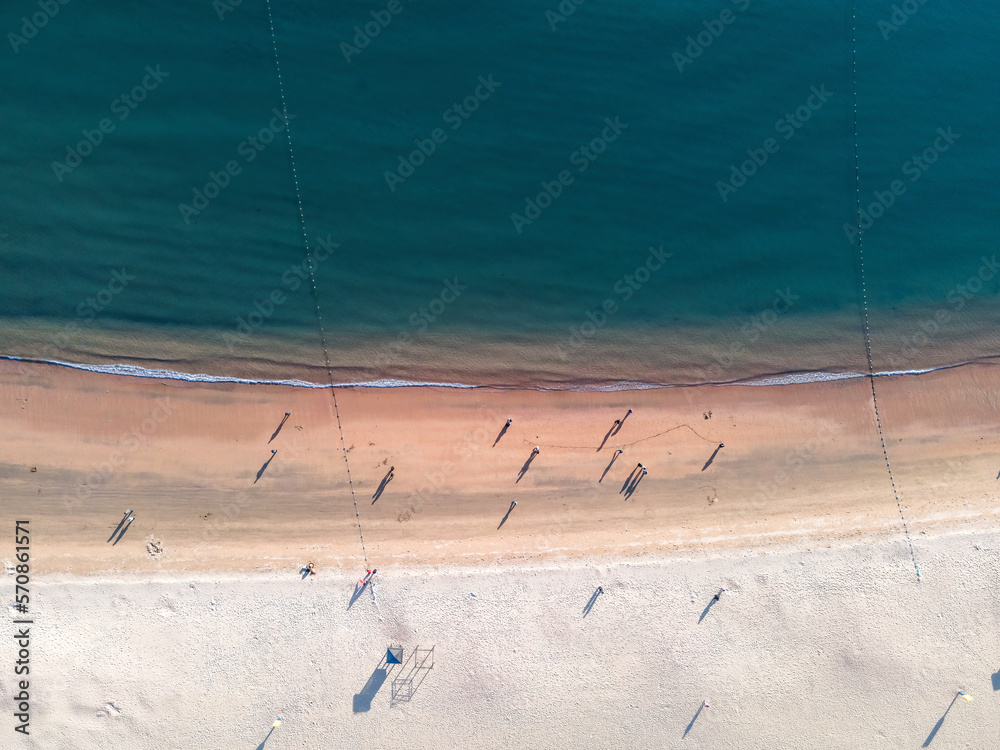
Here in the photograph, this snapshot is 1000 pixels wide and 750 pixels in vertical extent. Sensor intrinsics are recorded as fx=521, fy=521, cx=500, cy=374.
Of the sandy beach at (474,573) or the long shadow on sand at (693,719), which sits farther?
the long shadow on sand at (693,719)

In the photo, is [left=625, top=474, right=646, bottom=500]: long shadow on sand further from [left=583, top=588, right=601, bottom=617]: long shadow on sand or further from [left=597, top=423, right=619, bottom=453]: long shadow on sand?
[left=583, top=588, right=601, bottom=617]: long shadow on sand

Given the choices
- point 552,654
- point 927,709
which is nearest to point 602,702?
point 552,654

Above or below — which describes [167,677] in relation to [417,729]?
above

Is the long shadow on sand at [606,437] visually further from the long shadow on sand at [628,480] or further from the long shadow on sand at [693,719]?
the long shadow on sand at [693,719]

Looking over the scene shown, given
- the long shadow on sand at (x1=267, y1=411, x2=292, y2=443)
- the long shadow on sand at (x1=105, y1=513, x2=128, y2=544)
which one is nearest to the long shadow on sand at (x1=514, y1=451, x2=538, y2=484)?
the long shadow on sand at (x1=267, y1=411, x2=292, y2=443)

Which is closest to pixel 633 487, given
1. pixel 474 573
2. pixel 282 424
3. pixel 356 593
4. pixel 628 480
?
pixel 628 480

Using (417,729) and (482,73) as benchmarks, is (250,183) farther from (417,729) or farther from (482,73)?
(417,729)

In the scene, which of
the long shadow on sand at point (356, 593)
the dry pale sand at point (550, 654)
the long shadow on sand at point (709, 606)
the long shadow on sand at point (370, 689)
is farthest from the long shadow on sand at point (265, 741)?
the long shadow on sand at point (709, 606)
